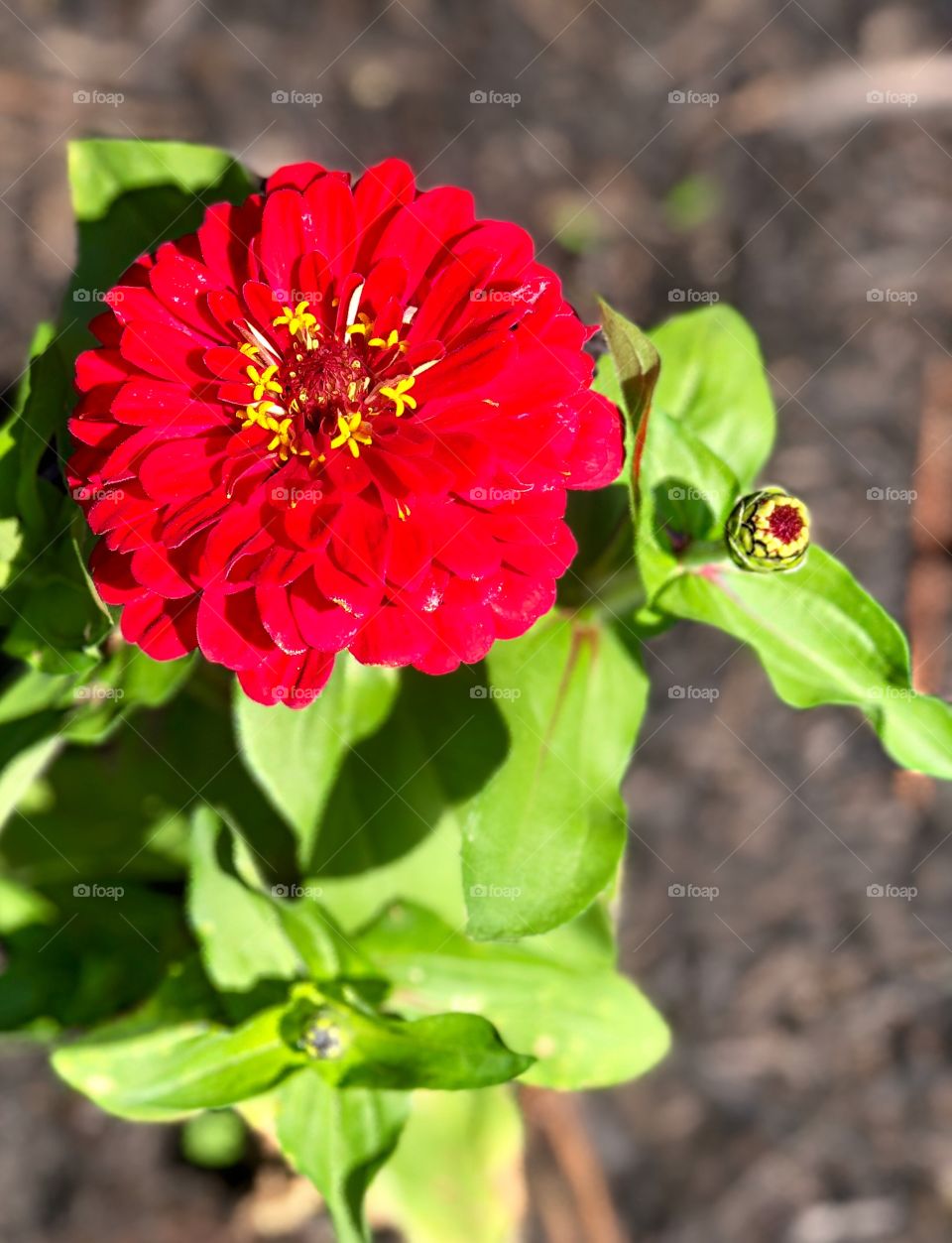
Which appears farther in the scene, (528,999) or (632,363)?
(528,999)

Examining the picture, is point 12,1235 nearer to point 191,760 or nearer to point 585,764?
point 191,760

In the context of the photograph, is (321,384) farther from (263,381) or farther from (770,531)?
(770,531)

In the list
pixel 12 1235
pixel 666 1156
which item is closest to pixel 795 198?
pixel 666 1156

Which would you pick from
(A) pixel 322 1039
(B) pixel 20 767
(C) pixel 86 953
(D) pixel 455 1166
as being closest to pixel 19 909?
(C) pixel 86 953

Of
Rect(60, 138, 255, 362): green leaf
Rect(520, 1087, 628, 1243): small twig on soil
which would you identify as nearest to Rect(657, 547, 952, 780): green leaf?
Rect(60, 138, 255, 362): green leaf

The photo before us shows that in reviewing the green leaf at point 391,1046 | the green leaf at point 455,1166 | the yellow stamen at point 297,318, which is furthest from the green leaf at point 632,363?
the green leaf at point 455,1166

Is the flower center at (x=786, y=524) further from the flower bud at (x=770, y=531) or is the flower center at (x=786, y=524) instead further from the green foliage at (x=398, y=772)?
the green foliage at (x=398, y=772)
